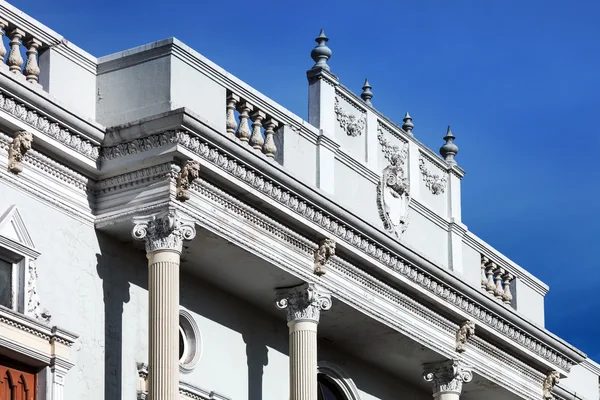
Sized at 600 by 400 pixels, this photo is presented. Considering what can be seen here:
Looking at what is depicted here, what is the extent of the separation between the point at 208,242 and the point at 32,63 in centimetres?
342

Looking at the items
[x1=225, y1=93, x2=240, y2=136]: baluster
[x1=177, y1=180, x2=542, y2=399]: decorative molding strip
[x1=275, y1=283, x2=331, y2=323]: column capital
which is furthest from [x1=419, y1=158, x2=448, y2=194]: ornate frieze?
[x1=225, y1=93, x2=240, y2=136]: baluster

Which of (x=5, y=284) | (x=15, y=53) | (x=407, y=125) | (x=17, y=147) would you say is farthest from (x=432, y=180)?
(x=5, y=284)

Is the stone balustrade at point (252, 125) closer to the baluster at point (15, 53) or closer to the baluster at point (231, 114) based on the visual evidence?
the baluster at point (231, 114)

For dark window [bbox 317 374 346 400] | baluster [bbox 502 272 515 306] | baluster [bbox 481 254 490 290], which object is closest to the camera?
dark window [bbox 317 374 346 400]

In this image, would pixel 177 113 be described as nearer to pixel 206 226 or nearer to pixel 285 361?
pixel 206 226

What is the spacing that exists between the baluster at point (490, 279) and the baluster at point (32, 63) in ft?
35.2

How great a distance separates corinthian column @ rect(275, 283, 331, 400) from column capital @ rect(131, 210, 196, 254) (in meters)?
2.78

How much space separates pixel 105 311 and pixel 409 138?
25.9 feet

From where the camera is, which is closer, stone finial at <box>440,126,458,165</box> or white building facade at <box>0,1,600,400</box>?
white building facade at <box>0,1,600,400</box>

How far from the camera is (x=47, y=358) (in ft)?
79.2

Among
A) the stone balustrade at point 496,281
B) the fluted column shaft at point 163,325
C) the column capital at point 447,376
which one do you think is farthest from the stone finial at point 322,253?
the stone balustrade at point 496,281

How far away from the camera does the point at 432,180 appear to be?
32.0m

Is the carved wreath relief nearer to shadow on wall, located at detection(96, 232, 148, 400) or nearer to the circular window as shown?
the circular window

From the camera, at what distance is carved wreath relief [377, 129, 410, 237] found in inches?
1181
